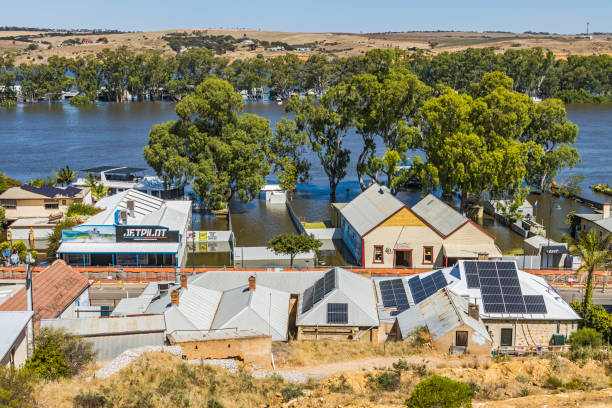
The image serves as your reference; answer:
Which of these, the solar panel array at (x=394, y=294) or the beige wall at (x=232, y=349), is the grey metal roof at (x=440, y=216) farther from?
the beige wall at (x=232, y=349)

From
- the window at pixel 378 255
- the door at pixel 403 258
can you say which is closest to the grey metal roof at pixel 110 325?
the window at pixel 378 255

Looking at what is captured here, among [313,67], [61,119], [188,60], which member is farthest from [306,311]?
[188,60]

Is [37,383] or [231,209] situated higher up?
[37,383]

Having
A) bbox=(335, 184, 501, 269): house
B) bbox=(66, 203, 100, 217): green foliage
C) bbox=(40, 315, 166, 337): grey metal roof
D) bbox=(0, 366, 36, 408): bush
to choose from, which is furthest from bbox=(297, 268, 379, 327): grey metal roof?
bbox=(66, 203, 100, 217): green foliage

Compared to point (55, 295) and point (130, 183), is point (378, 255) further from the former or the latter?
point (130, 183)

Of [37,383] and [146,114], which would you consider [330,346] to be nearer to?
[37,383]

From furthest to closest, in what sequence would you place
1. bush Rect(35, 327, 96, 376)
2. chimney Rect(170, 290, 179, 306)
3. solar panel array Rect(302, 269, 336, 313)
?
1. solar panel array Rect(302, 269, 336, 313)
2. chimney Rect(170, 290, 179, 306)
3. bush Rect(35, 327, 96, 376)

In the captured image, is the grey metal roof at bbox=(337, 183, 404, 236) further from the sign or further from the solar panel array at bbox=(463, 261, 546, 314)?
the sign

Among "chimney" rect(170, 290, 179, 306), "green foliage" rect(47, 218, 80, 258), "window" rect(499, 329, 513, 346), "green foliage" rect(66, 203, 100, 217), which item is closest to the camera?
"chimney" rect(170, 290, 179, 306)
